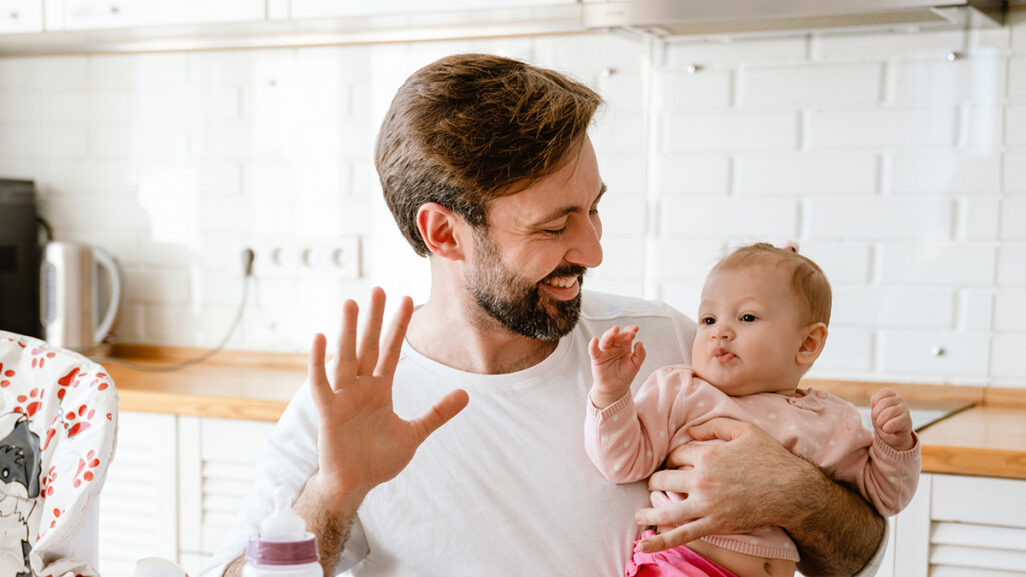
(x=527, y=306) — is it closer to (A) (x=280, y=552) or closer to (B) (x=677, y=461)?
(B) (x=677, y=461)

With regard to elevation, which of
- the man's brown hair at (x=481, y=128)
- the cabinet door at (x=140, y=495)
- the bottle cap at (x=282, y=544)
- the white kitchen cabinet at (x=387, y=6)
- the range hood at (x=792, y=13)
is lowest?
the cabinet door at (x=140, y=495)

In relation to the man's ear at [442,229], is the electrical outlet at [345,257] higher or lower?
lower

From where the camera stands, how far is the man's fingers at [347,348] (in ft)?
3.49

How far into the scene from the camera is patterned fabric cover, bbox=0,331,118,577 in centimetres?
126

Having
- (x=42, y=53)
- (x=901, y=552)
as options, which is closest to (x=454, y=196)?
(x=901, y=552)

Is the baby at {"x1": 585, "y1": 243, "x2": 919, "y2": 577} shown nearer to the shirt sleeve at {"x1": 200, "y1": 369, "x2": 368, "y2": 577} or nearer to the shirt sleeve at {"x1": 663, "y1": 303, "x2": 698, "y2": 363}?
the shirt sleeve at {"x1": 663, "y1": 303, "x2": 698, "y2": 363}

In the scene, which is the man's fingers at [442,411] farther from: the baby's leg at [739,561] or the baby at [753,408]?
the baby's leg at [739,561]

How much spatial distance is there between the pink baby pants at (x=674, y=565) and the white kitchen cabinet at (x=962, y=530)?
2.32ft

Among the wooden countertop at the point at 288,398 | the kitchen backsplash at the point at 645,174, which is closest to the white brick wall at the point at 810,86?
the kitchen backsplash at the point at 645,174

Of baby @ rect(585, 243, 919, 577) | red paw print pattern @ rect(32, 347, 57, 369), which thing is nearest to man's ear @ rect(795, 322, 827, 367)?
baby @ rect(585, 243, 919, 577)

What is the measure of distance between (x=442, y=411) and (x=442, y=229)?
0.45m

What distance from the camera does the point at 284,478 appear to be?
137 centimetres

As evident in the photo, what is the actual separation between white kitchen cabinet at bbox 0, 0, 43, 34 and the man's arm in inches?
89.4

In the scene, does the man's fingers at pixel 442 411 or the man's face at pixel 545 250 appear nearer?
the man's fingers at pixel 442 411
